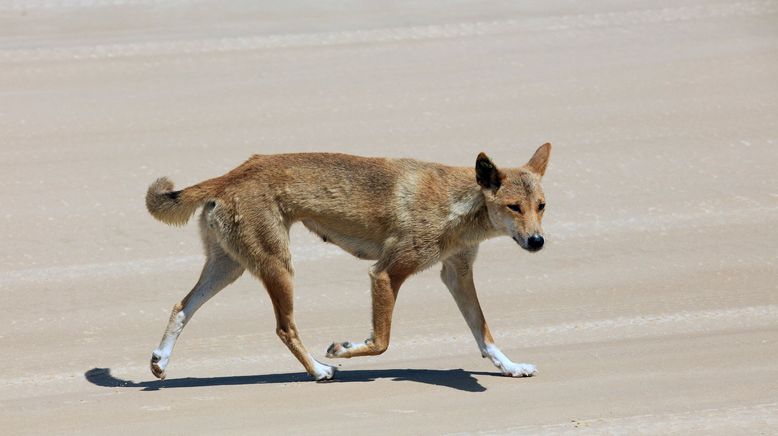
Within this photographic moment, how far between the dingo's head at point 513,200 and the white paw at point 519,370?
91 centimetres

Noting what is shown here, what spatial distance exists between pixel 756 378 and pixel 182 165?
697cm

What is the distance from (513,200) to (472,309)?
94 cm

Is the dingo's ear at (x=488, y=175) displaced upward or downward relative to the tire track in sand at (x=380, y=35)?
downward

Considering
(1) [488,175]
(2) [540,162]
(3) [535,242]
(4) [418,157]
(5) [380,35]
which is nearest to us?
(3) [535,242]

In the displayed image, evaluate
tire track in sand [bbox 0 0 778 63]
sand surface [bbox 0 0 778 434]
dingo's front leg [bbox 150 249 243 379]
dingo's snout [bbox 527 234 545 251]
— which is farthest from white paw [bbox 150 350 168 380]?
tire track in sand [bbox 0 0 778 63]

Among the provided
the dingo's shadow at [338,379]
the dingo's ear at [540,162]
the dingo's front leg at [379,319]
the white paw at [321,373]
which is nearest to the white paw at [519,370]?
the dingo's shadow at [338,379]

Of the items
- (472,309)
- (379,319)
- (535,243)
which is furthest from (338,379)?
(535,243)

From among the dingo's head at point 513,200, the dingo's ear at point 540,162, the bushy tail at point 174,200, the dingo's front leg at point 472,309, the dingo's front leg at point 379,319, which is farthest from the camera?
the dingo's ear at point 540,162

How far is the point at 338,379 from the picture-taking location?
31.8 feet

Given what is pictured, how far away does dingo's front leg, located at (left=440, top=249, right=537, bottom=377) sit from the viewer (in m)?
9.63

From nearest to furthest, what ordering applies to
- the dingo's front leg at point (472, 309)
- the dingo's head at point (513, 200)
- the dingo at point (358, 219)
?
the dingo's head at point (513, 200), the dingo at point (358, 219), the dingo's front leg at point (472, 309)

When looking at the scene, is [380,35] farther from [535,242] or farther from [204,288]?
[535,242]

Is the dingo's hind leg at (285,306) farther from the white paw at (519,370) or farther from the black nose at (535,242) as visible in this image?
the black nose at (535,242)

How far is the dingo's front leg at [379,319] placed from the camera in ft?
30.9
